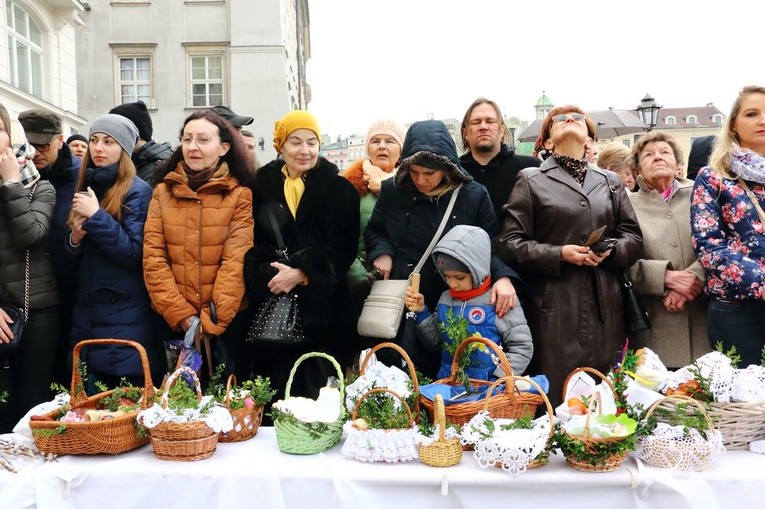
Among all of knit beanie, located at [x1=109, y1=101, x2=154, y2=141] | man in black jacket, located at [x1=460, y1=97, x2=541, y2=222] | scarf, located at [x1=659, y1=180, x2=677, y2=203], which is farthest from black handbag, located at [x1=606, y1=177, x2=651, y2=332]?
knit beanie, located at [x1=109, y1=101, x2=154, y2=141]

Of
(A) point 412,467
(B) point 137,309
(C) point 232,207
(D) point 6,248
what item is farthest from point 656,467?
(D) point 6,248

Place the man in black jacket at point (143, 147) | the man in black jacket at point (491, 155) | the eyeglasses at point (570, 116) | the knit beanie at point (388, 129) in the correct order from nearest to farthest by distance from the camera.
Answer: the eyeglasses at point (570, 116)
the man in black jacket at point (491, 155)
the knit beanie at point (388, 129)
the man in black jacket at point (143, 147)

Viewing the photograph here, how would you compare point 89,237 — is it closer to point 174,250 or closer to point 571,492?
point 174,250

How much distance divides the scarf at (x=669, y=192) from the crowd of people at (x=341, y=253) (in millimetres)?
13

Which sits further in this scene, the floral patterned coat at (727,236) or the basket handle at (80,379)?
the floral patterned coat at (727,236)

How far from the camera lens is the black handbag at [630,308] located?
3246 mm

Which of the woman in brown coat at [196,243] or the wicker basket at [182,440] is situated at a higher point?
the woman in brown coat at [196,243]

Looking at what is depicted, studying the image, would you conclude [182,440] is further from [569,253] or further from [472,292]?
[569,253]

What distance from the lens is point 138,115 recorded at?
422 cm

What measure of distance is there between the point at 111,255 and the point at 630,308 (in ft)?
8.89

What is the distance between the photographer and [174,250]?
10.5 feet

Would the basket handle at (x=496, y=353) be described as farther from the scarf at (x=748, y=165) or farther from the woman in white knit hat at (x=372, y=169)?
the scarf at (x=748, y=165)

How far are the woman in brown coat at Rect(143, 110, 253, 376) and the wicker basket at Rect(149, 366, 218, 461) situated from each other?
101cm

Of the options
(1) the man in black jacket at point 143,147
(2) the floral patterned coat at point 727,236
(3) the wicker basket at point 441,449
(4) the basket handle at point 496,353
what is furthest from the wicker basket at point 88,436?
(2) the floral patterned coat at point 727,236
